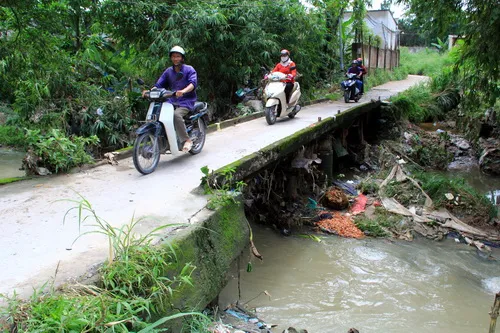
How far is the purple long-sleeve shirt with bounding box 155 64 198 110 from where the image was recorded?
5.75 meters

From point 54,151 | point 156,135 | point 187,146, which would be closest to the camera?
point 54,151

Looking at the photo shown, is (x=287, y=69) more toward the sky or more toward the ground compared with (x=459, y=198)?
more toward the sky

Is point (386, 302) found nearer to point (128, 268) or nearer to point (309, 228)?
Result: point (309, 228)

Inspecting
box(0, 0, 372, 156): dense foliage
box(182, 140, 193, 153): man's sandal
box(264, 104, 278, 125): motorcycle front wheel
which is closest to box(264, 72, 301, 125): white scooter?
box(264, 104, 278, 125): motorcycle front wheel

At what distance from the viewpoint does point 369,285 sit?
17.0ft

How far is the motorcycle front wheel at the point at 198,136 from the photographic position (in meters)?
6.18

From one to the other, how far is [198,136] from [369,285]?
3.12 metres

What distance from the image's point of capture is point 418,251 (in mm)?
6277

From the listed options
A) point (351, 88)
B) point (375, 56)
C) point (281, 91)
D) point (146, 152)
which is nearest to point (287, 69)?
point (281, 91)

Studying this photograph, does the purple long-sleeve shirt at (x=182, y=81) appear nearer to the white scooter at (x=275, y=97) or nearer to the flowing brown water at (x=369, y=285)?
the flowing brown water at (x=369, y=285)

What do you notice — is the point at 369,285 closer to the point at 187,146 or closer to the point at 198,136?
the point at 187,146

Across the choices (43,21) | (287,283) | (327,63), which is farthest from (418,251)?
(327,63)

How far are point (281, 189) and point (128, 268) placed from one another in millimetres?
5149

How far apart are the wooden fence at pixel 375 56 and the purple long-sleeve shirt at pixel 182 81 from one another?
13973 mm
